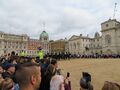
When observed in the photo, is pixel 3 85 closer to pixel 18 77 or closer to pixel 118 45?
pixel 18 77

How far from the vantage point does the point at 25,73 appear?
3.38m

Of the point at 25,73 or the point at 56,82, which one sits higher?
the point at 25,73

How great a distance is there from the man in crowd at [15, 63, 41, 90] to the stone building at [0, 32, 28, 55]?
12199 cm

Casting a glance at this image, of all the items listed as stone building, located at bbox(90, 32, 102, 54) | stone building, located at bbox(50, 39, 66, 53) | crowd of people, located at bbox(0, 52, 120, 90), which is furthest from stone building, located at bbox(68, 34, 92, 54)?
crowd of people, located at bbox(0, 52, 120, 90)

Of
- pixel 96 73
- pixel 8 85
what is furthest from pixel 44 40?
pixel 8 85

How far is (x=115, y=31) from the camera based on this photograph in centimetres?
8125

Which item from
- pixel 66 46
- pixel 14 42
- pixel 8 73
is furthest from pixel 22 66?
pixel 14 42

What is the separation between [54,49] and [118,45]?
6148 centimetres

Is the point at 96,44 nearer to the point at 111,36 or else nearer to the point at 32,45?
the point at 111,36

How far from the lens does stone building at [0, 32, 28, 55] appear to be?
408 feet

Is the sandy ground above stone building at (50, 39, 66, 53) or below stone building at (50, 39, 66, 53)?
below

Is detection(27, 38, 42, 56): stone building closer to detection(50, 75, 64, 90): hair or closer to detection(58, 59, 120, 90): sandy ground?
detection(58, 59, 120, 90): sandy ground

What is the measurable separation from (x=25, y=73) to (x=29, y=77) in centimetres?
8

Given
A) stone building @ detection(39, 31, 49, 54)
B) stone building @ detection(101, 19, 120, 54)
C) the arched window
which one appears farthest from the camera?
stone building @ detection(39, 31, 49, 54)
